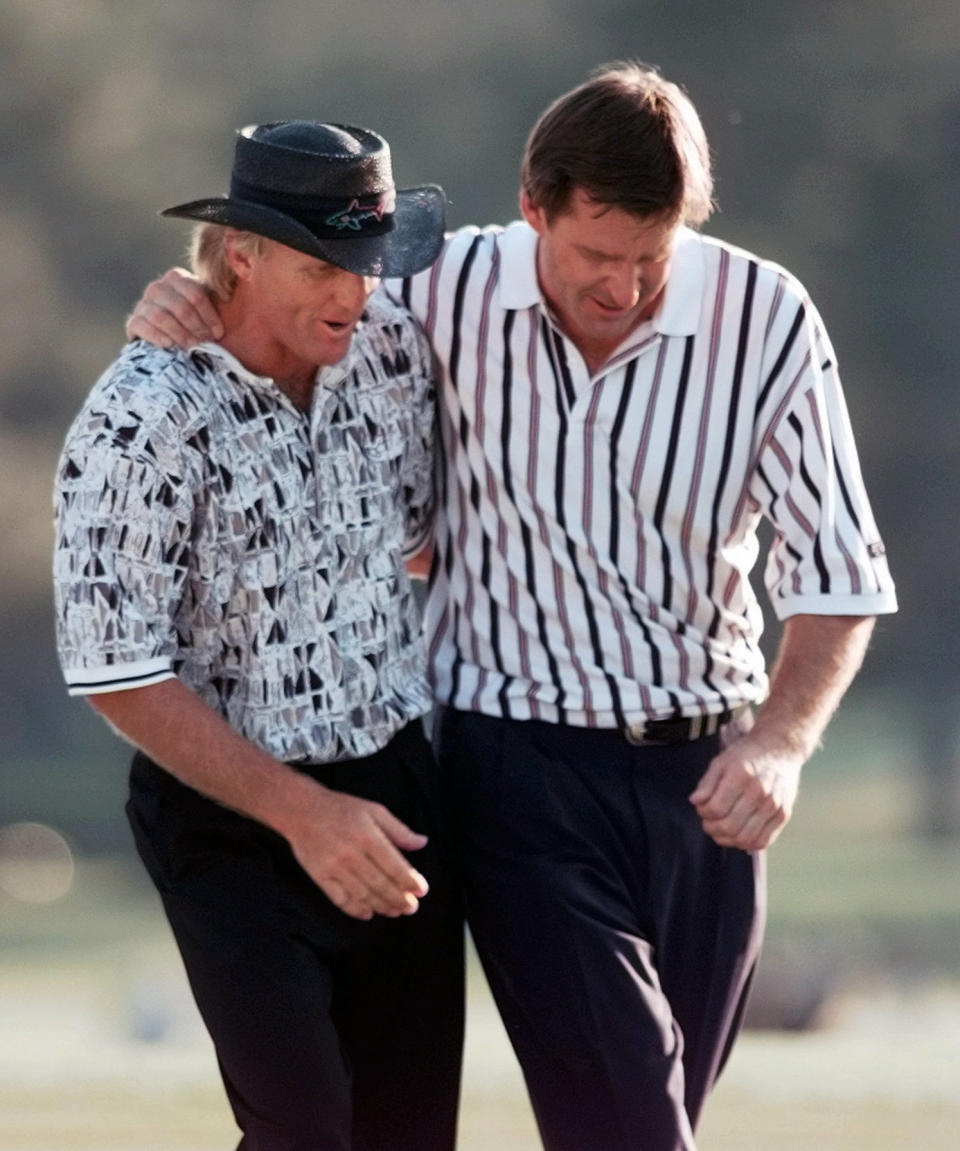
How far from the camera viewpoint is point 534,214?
2.54 metres

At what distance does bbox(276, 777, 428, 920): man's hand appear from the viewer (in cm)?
230

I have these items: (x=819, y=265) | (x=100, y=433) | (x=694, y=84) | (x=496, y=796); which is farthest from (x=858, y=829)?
(x=100, y=433)

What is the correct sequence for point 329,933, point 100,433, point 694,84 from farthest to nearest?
1. point 694,84
2. point 329,933
3. point 100,433

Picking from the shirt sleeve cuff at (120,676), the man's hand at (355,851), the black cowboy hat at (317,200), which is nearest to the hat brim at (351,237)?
the black cowboy hat at (317,200)

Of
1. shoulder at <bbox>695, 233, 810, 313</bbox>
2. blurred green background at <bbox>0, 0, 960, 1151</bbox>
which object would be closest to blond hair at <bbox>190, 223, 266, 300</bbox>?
shoulder at <bbox>695, 233, 810, 313</bbox>

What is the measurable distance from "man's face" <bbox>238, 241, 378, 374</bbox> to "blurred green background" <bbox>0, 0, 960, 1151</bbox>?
12.0 ft

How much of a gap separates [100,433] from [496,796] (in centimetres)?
66

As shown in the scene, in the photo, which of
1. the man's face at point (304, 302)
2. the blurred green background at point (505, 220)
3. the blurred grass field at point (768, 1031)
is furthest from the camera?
the blurred green background at point (505, 220)

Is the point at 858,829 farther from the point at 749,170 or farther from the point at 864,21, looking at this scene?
the point at 864,21

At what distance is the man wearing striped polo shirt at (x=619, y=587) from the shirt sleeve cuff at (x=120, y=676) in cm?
42

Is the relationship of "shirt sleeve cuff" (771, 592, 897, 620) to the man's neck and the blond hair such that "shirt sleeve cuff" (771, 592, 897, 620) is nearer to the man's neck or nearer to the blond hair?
the man's neck

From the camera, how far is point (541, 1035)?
253cm

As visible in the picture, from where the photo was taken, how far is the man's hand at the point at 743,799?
2336 millimetres

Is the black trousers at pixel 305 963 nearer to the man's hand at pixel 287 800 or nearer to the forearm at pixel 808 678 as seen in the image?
the man's hand at pixel 287 800
